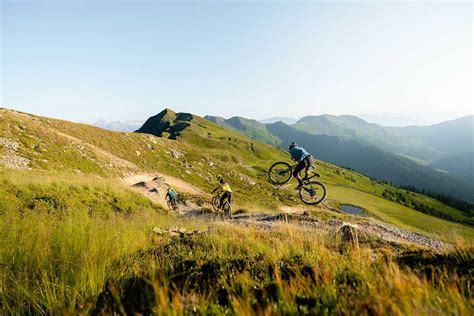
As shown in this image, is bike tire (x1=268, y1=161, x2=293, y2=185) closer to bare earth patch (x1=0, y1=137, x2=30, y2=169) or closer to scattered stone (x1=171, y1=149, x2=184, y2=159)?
bare earth patch (x1=0, y1=137, x2=30, y2=169)

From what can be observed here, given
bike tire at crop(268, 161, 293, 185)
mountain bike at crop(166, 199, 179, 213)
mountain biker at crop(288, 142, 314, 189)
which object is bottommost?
mountain bike at crop(166, 199, 179, 213)

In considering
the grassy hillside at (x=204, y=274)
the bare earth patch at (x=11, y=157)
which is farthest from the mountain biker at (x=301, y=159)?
the bare earth patch at (x=11, y=157)

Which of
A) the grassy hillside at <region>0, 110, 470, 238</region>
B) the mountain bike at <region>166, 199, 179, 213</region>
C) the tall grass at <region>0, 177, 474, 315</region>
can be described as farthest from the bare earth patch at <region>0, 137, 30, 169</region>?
the tall grass at <region>0, 177, 474, 315</region>

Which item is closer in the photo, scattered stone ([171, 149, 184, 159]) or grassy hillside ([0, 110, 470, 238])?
grassy hillside ([0, 110, 470, 238])

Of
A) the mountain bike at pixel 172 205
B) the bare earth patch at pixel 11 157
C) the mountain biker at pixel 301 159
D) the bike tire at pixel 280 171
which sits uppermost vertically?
the mountain biker at pixel 301 159

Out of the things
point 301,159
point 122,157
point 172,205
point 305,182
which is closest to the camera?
point 301,159

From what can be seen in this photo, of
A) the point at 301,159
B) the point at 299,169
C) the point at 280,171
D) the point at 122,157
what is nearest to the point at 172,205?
the point at 280,171

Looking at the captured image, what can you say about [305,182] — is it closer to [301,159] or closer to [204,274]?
[301,159]

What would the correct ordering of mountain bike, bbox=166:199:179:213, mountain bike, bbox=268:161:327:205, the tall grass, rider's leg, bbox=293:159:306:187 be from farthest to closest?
mountain bike, bbox=166:199:179:213
mountain bike, bbox=268:161:327:205
rider's leg, bbox=293:159:306:187
the tall grass

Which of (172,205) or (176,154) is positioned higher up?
(176,154)

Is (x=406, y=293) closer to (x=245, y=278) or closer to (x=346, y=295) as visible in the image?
(x=346, y=295)

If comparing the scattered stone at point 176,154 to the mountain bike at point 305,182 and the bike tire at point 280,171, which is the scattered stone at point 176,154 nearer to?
the bike tire at point 280,171

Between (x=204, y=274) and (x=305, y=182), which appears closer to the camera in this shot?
(x=204, y=274)

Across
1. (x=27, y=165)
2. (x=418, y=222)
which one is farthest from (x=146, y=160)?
(x=418, y=222)
